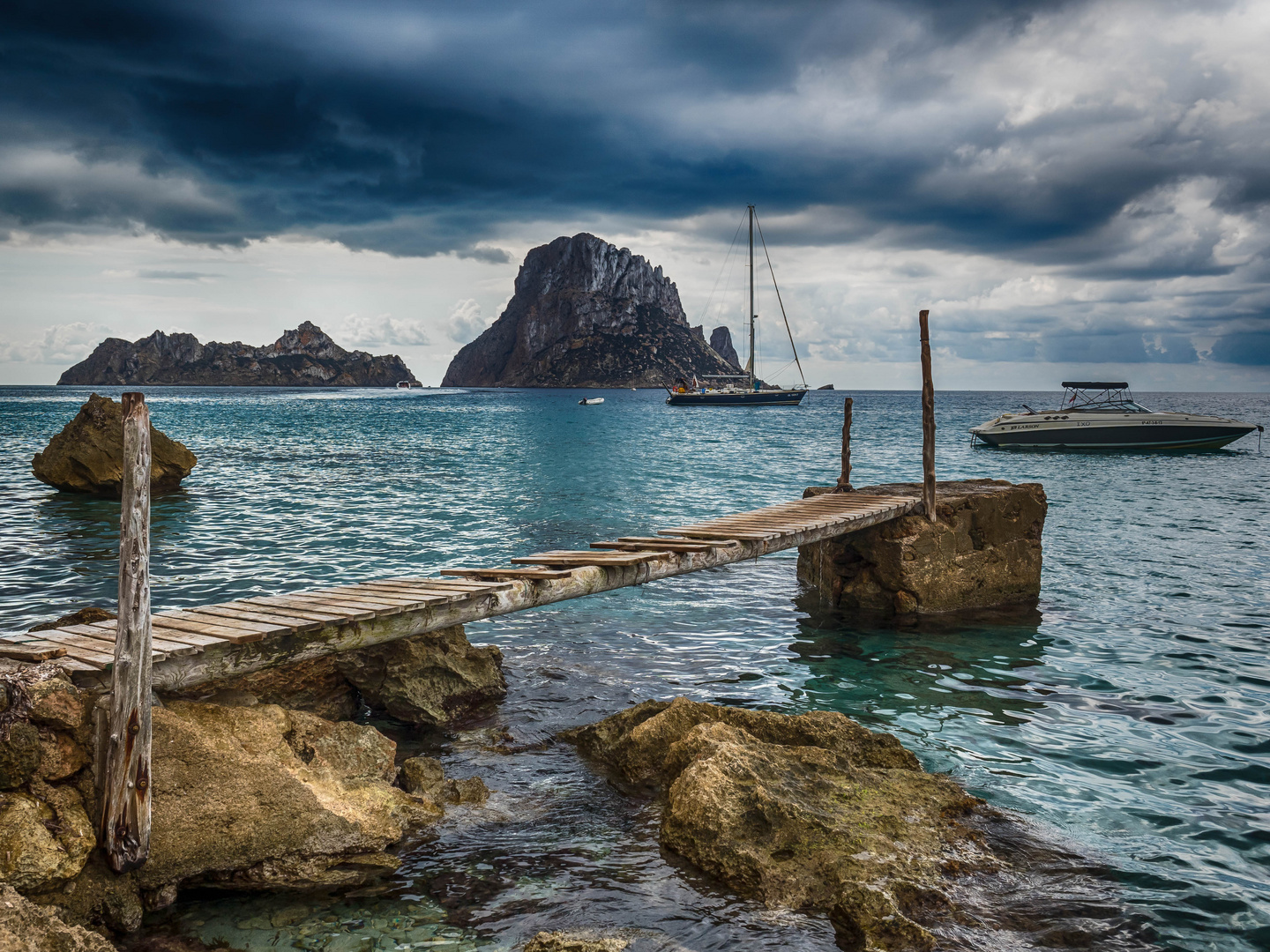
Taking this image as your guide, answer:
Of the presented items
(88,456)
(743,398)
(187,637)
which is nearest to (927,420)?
(187,637)

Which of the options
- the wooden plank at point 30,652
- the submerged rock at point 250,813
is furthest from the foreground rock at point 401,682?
the wooden plank at point 30,652

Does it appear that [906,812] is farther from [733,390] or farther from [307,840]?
[733,390]

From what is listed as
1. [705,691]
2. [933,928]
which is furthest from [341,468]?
[933,928]

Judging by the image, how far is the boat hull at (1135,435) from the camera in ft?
137

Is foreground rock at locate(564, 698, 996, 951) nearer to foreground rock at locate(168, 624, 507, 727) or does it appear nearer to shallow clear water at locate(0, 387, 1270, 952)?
shallow clear water at locate(0, 387, 1270, 952)

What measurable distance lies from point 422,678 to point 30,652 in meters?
3.50

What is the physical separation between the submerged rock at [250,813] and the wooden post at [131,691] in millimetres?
190

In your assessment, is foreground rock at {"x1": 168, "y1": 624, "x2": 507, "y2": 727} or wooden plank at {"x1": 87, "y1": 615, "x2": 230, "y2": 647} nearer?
wooden plank at {"x1": 87, "y1": 615, "x2": 230, "y2": 647}

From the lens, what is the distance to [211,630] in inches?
222

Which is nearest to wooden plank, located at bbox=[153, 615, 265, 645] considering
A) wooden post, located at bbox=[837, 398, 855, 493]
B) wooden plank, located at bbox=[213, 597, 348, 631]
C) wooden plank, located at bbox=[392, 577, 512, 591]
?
wooden plank, located at bbox=[213, 597, 348, 631]

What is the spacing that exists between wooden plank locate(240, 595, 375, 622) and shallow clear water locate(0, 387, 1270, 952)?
5.38ft

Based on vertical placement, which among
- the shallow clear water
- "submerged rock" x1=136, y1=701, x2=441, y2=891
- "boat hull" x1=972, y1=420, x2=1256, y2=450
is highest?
"boat hull" x1=972, y1=420, x2=1256, y2=450

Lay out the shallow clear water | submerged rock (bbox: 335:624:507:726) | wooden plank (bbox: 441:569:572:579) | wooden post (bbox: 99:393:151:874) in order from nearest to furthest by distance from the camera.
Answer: wooden post (bbox: 99:393:151:874) < the shallow clear water < wooden plank (bbox: 441:569:572:579) < submerged rock (bbox: 335:624:507:726)

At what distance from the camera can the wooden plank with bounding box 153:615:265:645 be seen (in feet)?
17.9
